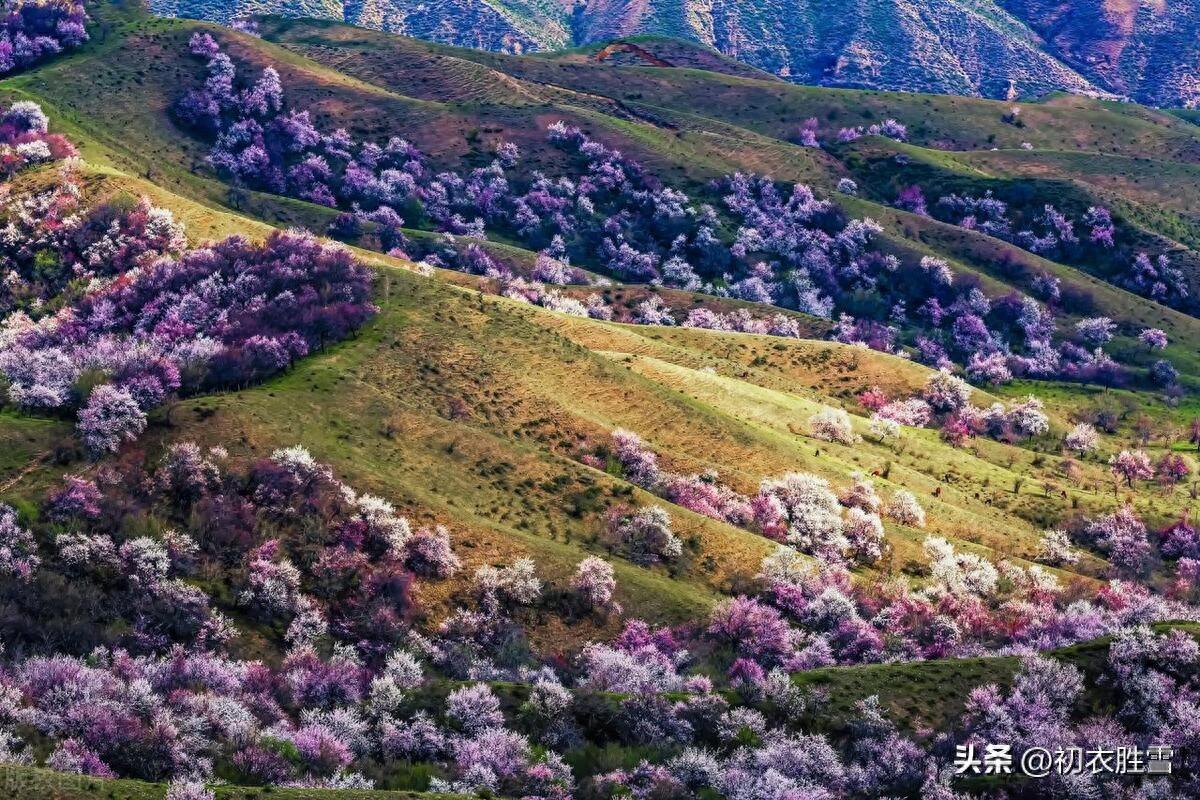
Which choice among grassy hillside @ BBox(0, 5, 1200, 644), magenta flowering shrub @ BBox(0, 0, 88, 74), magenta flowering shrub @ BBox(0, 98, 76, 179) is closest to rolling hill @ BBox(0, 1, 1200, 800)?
grassy hillside @ BBox(0, 5, 1200, 644)

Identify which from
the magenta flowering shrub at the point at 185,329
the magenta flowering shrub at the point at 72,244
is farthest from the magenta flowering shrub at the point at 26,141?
the magenta flowering shrub at the point at 185,329

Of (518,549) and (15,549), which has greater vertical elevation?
(15,549)

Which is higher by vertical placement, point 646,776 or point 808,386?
point 646,776

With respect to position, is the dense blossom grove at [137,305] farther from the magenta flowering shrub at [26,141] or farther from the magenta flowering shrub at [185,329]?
the magenta flowering shrub at [26,141]

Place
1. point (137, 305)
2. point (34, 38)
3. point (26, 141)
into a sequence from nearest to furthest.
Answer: point (137, 305) → point (26, 141) → point (34, 38)

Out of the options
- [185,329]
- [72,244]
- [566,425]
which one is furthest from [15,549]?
[72,244]

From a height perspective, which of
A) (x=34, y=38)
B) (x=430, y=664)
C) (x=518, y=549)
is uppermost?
(x=34, y=38)

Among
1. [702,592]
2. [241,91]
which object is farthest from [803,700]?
[241,91]

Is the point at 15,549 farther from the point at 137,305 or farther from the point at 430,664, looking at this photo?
the point at 137,305

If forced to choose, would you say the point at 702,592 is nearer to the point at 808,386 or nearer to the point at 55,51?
the point at 808,386
